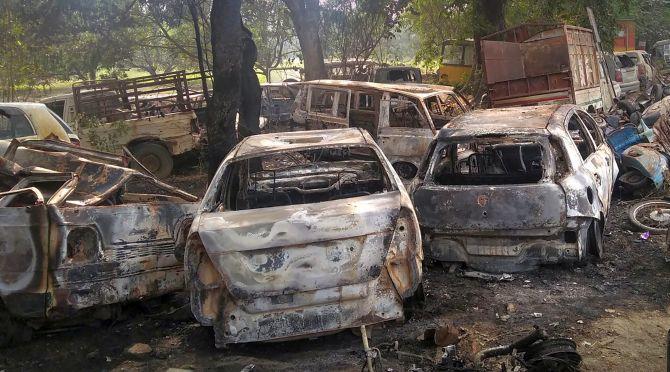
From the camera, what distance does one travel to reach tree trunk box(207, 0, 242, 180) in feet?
26.5

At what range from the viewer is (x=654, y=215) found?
22.5 feet

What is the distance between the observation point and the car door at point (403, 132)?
9.51m

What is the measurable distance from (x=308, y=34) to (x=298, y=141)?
1130 cm

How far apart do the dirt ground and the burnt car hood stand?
23.5 inches

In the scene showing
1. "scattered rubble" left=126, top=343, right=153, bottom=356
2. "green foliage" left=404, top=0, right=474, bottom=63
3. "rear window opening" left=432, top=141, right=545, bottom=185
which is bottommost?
"scattered rubble" left=126, top=343, right=153, bottom=356

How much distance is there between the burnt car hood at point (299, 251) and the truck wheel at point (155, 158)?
8.07m

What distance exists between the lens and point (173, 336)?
491 cm

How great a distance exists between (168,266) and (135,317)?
0.63 m

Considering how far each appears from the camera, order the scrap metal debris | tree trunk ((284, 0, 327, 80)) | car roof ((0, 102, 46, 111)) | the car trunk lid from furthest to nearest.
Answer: tree trunk ((284, 0, 327, 80)) → car roof ((0, 102, 46, 111)) → the car trunk lid → the scrap metal debris

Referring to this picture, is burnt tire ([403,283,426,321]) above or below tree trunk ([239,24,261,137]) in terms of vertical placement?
below

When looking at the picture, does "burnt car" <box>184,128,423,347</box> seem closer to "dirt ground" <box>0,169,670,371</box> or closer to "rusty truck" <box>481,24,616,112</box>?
"dirt ground" <box>0,169,670,371</box>

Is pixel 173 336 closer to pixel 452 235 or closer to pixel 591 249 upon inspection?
pixel 452 235

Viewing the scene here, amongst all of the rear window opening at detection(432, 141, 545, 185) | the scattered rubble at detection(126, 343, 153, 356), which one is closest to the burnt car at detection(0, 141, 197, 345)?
the scattered rubble at detection(126, 343, 153, 356)

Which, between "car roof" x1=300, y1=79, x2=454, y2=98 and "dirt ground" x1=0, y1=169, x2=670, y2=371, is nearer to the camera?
"dirt ground" x1=0, y1=169, x2=670, y2=371
